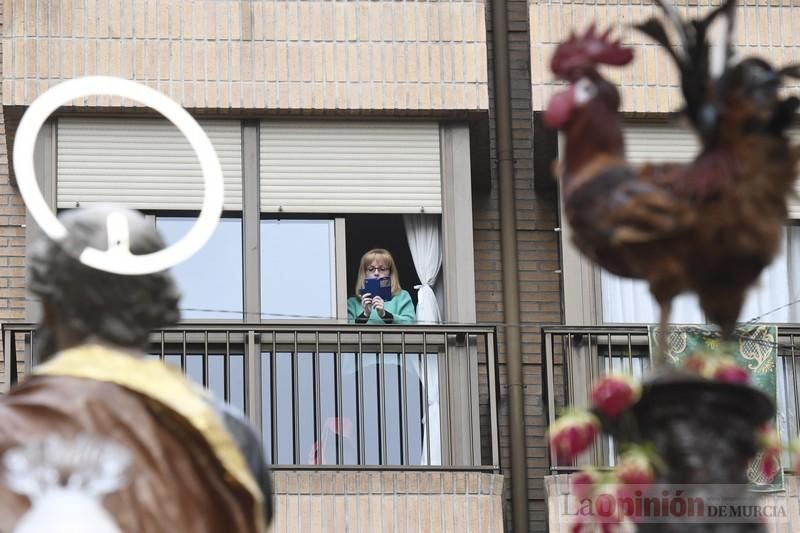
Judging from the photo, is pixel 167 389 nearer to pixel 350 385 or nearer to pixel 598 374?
pixel 350 385

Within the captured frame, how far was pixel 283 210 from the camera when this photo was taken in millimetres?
20031

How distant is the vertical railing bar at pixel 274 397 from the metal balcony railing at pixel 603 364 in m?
1.97

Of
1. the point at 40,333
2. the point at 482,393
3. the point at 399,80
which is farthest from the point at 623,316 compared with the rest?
the point at 40,333

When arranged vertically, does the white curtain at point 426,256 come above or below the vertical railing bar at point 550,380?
above

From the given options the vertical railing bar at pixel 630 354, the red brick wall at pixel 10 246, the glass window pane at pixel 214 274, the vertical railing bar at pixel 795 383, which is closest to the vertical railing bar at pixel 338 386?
the glass window pane at pixel 214 274

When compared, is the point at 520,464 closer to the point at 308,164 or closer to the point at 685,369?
the point at 308,164

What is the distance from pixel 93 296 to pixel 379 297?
10402mm

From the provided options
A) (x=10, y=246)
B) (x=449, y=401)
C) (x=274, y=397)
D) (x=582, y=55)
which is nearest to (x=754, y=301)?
(x=449, y=401)

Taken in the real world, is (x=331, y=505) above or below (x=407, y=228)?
below

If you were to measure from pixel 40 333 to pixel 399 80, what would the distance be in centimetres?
1059

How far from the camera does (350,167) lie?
2020 centimetres

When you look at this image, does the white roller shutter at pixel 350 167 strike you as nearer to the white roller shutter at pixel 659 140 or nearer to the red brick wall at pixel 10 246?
the white roller shutter at pixel 659 140

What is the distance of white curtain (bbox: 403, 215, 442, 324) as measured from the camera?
65.2 feet

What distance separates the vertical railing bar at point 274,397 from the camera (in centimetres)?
1908
